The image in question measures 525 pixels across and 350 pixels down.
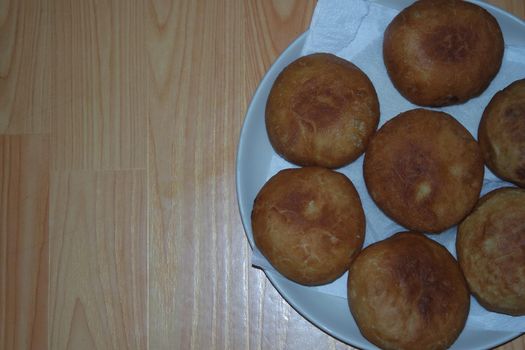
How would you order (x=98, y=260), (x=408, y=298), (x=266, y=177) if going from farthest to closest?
(x=98, y=260)
(x=266, y=177)
(x=408, y=298)

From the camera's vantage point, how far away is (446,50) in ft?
4.28

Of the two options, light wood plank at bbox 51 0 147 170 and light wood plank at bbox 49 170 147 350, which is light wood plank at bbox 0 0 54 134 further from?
light wood plank at bbox 49 170 147 350

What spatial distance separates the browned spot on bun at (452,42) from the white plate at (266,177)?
153mm

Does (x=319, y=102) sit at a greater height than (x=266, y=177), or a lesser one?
greater

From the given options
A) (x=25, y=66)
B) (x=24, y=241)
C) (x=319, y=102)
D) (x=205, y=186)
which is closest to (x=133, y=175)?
(x=205, y=186)

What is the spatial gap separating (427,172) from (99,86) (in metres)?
1.05

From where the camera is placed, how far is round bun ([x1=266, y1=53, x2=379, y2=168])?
129 centimetres

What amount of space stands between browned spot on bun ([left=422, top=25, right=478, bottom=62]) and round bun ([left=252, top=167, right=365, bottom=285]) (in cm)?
43

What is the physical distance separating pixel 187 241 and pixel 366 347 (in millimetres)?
600

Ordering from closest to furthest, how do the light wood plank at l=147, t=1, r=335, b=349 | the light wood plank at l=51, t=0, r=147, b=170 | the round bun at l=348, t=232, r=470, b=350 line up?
the round bun at l=348, t=232, r=470, b=350 → the light wood plank at l=147, t=1, r=335, b=349 → the light wood plank at l=51, t=0, r=147, b=170

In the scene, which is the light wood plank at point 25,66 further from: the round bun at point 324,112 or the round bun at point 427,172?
the round bun at point 427,172

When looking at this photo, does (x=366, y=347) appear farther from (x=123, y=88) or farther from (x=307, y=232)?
(x=123, y=88)

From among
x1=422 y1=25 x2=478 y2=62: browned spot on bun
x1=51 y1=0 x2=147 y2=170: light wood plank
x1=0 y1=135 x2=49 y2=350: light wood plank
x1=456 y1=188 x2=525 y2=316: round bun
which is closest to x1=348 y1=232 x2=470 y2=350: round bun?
x1=456 y1=188 x2=525 y2=316: round bun

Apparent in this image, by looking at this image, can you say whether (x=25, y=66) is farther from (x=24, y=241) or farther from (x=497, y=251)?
(x=497, y=251)
